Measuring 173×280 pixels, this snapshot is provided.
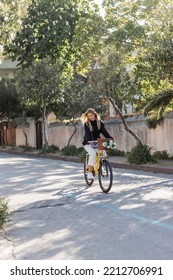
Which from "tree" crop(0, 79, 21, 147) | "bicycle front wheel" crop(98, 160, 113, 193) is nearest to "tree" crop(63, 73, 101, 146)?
"tree" crop(0, 79, 21, 147)

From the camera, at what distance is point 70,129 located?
2866 cm

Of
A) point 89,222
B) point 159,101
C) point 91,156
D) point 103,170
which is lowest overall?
point 89,222

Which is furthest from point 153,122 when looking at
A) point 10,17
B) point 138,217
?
point 138,217

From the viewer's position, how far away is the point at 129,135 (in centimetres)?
2173

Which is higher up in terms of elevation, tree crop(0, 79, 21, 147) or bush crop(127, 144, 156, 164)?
tree crop(0, 79, 21, 147)

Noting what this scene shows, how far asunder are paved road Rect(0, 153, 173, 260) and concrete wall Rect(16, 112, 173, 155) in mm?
8009

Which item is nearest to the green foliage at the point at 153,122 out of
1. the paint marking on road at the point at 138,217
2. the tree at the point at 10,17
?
the tree at the point at 10,17

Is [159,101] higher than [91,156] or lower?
higher

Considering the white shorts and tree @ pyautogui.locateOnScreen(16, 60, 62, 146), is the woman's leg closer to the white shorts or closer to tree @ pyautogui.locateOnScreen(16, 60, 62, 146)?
the white shorts

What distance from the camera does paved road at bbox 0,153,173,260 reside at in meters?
5.20

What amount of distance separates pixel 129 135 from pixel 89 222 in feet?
49.8

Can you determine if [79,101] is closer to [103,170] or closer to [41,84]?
[41,84]

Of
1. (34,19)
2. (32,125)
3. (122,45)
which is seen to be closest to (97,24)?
(122,45)
